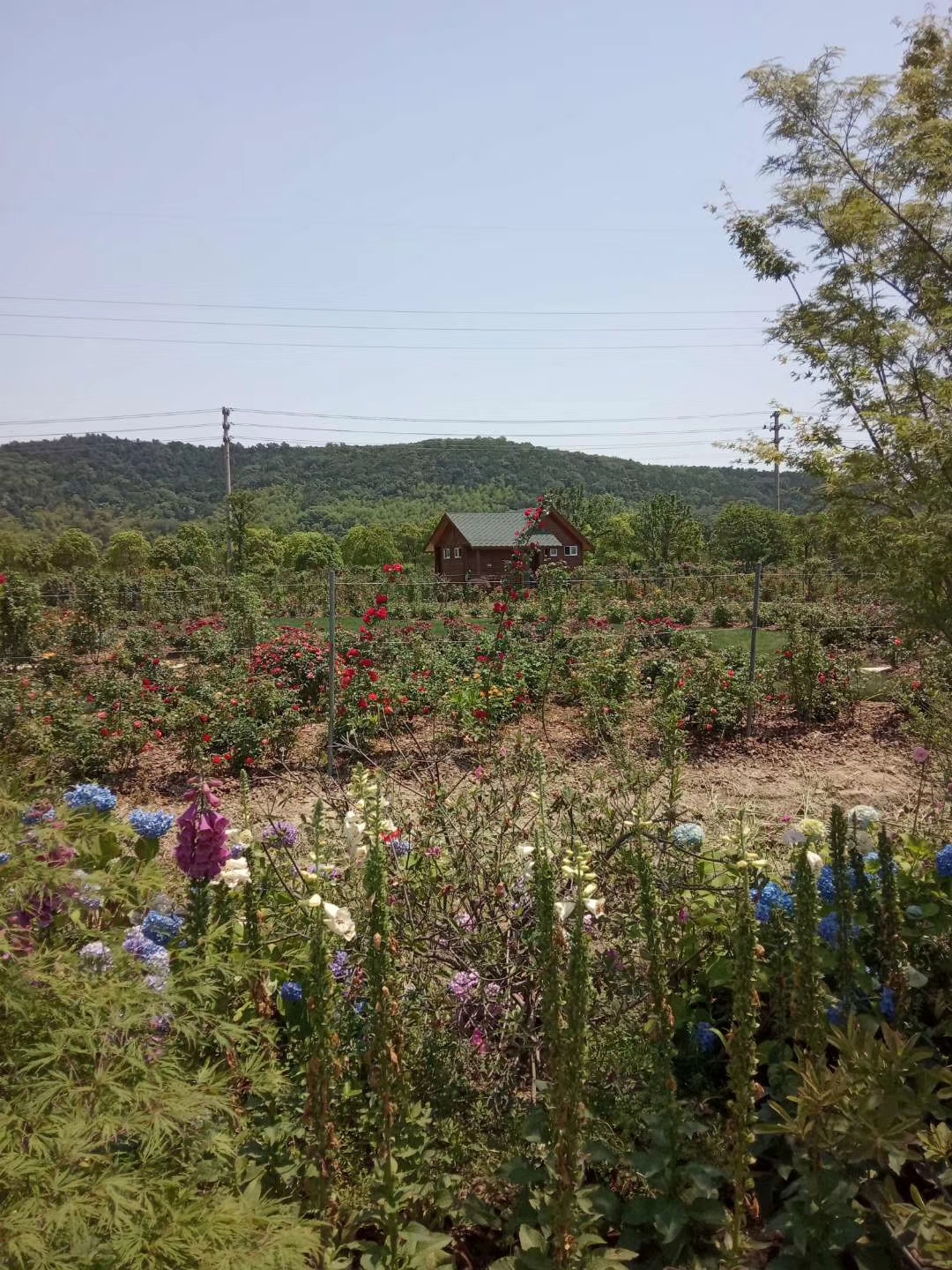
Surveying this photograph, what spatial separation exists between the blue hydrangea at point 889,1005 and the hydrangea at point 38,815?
2.14 m

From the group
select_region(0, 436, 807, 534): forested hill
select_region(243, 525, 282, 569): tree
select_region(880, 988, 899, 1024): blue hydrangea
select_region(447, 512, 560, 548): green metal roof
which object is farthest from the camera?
select_region(0, 436, 807, 534): forested hill

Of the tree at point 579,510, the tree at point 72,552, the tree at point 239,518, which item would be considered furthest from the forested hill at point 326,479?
the tree at point 239,518

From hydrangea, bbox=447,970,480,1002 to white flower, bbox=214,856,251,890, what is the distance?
0.64m

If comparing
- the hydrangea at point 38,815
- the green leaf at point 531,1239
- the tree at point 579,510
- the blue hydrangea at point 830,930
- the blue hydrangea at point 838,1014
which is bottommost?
the green leaf at point 531,1239

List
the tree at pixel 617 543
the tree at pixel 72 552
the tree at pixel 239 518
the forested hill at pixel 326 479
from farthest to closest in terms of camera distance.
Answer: the forested hill at pixel 326 479 < the tree at pixel 617 543 < the tree at pixel 72 552 < the tree at pixel 239 518

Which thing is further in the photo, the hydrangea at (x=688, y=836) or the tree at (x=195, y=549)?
the tree at (x=195, y=549)

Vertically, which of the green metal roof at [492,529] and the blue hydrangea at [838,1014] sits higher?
the green metal roof at [492,529]

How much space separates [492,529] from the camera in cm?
3866

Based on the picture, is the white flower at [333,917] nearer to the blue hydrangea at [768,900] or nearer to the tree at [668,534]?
the blue hydrangea at [768,900]

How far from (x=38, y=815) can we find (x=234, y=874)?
1.56ft

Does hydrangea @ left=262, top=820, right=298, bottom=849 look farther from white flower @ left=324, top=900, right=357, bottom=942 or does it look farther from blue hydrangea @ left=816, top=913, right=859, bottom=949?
blue hydrangea @ left=816, top=913, right=859, bottom=949

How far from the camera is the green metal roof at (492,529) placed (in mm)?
37250

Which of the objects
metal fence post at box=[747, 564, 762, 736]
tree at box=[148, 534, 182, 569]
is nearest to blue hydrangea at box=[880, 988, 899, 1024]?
metal fence post at box=[747, 564, 762, 736]

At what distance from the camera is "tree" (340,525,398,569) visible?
142 feet
